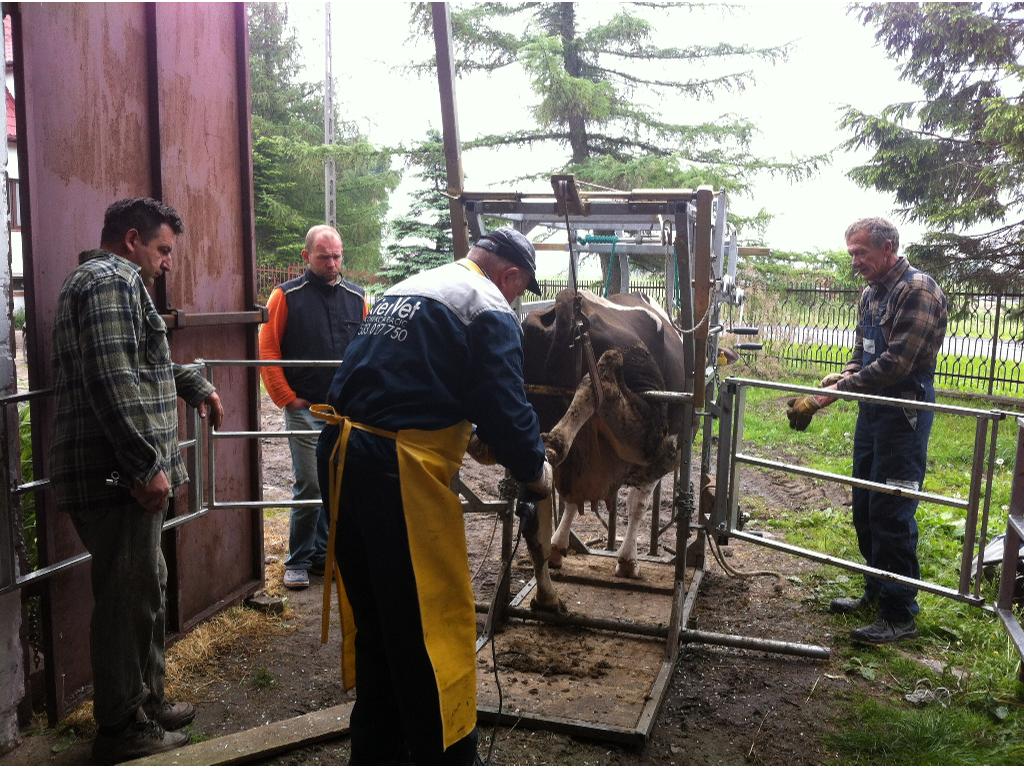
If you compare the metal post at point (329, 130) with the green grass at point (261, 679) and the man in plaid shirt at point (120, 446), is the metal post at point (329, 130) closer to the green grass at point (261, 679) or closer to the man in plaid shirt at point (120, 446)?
the green grass at point (261, 679)

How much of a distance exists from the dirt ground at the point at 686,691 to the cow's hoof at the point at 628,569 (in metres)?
0.23

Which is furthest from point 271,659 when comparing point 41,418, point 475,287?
point 475,287

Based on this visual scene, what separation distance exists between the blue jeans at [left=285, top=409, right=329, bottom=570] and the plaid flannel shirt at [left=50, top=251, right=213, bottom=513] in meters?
1.89

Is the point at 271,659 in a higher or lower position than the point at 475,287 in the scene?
lower

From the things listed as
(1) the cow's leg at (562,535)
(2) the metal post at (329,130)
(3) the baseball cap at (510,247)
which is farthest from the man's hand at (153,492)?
(2) the metal post at (329,130)

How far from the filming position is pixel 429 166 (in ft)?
48.6

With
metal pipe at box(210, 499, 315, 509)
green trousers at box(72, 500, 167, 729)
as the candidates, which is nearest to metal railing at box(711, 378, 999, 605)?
metal pipe at box(210, 499, 315, 509)

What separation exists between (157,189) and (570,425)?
7.85 feet

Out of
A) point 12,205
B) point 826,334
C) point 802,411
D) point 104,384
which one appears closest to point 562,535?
point 802,411

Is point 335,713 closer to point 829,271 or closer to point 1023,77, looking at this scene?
point 1023,77

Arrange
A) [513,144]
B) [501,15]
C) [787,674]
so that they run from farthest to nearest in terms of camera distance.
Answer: [513,144], [501,15], [787,674]

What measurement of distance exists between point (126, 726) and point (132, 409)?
1.29 metres

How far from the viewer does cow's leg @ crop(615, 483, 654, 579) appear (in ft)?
17.0

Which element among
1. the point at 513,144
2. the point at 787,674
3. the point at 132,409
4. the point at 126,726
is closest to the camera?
the point at 132,409
